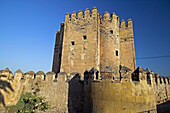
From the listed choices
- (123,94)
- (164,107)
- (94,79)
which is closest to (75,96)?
(94,79)

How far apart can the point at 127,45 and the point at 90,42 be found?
5.62 metres

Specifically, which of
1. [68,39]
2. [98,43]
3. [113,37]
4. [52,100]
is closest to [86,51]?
[98,43]

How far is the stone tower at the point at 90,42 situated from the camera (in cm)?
1217

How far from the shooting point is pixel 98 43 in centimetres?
1235

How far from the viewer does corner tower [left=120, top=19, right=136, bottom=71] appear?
1415 centimetres

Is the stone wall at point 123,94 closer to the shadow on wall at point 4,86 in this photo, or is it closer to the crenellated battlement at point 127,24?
the shadow on wall at point 4,86

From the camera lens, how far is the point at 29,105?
8562 millimetres

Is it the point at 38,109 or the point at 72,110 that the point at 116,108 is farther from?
the point at 38,109

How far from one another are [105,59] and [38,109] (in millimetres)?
8128

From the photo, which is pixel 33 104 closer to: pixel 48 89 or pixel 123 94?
pixel 48 89

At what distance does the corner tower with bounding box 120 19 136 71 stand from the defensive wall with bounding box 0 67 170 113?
3.91 m

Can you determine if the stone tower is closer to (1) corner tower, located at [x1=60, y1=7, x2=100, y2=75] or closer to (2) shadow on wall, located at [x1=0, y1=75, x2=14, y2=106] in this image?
(1) corner tower, located at [x1=60, y1=7, x2=100, y2=75]

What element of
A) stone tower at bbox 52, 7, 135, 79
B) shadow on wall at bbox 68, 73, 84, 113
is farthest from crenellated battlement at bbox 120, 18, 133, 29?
shadow on wall at bbox 68, 73, 84, 113

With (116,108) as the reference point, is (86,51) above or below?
above
